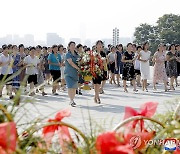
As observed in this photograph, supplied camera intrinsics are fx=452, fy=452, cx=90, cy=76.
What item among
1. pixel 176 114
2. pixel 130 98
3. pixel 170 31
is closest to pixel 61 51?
pixel 130 98

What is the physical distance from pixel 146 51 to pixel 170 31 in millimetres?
45350

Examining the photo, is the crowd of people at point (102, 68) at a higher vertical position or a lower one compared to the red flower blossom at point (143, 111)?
higher

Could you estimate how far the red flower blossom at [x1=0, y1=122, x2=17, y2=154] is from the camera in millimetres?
1118

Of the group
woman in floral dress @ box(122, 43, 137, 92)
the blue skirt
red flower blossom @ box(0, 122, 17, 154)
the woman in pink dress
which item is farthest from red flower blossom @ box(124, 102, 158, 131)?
the woman in pink dress

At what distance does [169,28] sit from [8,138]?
195ft

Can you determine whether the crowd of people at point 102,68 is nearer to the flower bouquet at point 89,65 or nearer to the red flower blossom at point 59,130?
the flower bouquet at point 89,65

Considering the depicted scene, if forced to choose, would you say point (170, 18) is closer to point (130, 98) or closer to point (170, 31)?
point (170, 31)

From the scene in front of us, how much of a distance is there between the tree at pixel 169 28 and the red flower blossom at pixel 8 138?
55602 mm

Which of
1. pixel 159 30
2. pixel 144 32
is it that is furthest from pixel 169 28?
pixel 144 32

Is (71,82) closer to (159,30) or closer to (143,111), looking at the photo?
(143,111)

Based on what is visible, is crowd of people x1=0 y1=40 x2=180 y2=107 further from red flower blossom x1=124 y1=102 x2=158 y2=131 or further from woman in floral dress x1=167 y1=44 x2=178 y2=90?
red flower blossom x1=124 y1=102 x2=158 y2=131

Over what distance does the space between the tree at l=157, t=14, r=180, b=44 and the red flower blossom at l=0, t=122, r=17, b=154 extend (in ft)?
182

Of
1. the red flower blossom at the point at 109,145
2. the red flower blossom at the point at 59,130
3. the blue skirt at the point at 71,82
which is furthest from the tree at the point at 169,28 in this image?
the red flower blossom at the point at 109,145

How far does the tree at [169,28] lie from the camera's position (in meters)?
56.7
